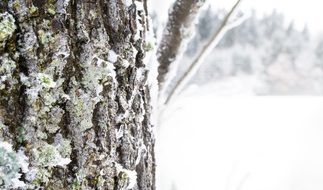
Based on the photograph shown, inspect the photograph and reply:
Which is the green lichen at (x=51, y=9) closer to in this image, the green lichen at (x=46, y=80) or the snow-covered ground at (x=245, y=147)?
the green lichen at (x=46, y=80)

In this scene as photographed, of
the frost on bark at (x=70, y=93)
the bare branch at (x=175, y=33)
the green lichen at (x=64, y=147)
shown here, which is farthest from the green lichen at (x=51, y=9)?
the bare branch at (x=175, y=33)

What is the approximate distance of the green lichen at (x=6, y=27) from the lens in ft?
1.96

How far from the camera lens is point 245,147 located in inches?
214

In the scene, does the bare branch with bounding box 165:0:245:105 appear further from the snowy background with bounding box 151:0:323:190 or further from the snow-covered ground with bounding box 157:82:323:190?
the snow-covered ground with bounding box 157:82:323:190

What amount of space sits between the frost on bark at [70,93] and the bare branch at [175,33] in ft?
1.60

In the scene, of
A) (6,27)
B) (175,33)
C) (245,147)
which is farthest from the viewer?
(245,147)

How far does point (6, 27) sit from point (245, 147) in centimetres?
500

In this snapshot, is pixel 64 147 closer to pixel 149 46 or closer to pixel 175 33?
pixel 149 46

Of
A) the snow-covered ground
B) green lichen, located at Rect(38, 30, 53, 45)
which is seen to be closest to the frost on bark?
green lichen, located at Rect(38, 30, 53, 45)

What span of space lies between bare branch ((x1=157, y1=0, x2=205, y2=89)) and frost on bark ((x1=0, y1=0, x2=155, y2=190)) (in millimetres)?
489

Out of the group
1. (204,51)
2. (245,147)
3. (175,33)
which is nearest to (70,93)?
(175,33)

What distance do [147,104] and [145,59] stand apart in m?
0.07

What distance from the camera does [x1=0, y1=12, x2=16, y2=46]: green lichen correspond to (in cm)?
60

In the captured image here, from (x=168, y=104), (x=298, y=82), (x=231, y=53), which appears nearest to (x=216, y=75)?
(x=231, y=53)
